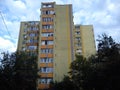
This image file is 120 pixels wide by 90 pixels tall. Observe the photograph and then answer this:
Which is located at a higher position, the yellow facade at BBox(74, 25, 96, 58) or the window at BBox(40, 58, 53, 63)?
the yellow facade at BBox(74, 25, 96, 58)

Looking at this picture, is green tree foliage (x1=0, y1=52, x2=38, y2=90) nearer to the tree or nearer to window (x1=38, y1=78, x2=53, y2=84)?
the tree

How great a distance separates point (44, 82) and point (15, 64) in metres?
14.9

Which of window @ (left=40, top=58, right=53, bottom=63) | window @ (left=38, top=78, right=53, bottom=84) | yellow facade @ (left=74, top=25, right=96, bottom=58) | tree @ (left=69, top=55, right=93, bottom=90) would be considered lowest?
window @ (left=38, top=78, right=53, bottom=84)

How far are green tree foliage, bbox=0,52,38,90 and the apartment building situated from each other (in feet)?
30.3

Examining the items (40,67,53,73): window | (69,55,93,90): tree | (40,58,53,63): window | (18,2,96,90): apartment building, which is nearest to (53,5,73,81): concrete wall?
(18,2,96,90): apartment building

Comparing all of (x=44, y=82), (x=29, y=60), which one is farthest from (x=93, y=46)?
(x=29, y=60)

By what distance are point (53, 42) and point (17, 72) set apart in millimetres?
21097

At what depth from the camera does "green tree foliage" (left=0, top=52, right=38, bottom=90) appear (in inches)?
1358

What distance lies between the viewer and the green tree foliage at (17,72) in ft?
113

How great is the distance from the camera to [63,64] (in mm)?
54906

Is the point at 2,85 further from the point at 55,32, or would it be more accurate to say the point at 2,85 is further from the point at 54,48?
the point at 55,32

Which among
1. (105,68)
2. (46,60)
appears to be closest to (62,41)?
Result: (46,60)

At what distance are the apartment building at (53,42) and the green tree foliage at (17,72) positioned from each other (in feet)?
30.3

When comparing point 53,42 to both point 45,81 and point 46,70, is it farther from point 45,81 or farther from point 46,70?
point 45,81
